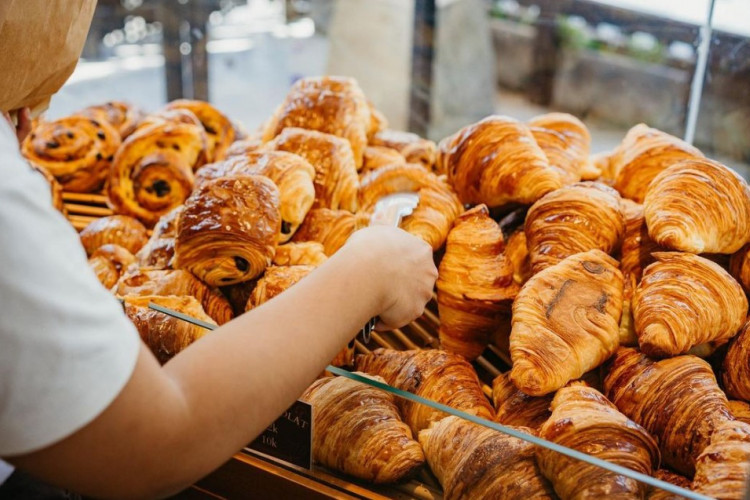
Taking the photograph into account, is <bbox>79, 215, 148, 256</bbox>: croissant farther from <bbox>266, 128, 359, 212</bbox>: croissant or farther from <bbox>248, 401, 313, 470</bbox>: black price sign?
<bbox>248, 401, 313, 470</bbox>: black price sign

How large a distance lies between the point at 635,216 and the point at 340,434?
0.66 m

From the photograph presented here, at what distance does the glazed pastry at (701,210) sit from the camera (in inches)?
42.8

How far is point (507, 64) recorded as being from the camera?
4195 millimetres

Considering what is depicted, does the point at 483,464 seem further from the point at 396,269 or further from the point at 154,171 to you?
the point at 154,171

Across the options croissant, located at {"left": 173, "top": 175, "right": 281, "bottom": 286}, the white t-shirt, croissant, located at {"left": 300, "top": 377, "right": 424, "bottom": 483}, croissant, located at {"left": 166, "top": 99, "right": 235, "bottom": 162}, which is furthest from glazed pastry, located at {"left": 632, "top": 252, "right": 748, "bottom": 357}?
croissant, located at {"left": 166, "top": 99, "right": 235, "bottom": 162}

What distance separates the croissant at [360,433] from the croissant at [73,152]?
137 cm

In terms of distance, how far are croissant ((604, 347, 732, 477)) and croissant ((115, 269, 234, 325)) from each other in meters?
0.67

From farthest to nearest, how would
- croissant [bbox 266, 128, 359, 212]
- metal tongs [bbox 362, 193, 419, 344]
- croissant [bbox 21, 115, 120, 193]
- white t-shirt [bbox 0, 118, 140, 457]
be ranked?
croissant [bbox 21, 115, 120, 193] → croissant [bbox 266, 128, 359, 212] → metal tongs [bbox 362, 193, 419, 344] → white t-shirt [bbox 0, 118, 140, 457]

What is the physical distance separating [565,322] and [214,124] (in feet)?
5.06

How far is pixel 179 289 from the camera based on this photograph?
1221 millimetres

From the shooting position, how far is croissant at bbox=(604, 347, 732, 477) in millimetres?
926

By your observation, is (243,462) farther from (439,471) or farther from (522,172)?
(522,172)

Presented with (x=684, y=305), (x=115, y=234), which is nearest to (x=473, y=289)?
(x=684, y=305)

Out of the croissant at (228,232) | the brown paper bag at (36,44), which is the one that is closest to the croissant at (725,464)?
the croissant at (228,232)
